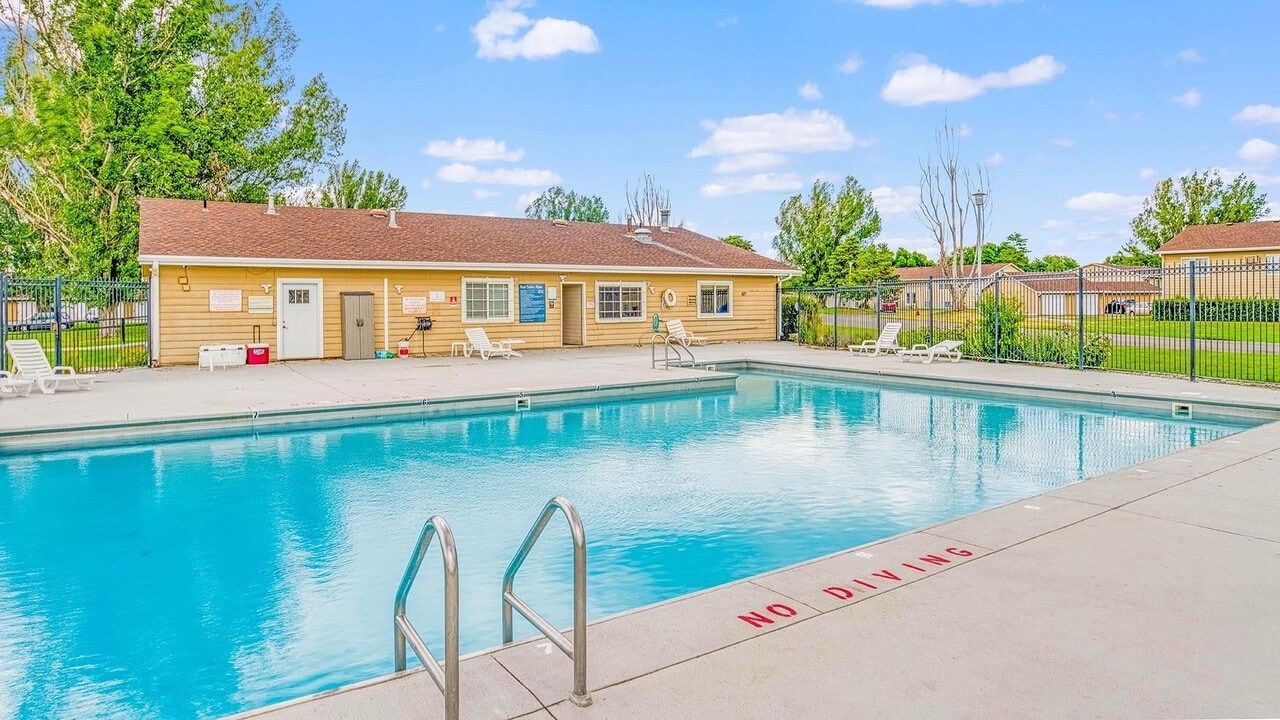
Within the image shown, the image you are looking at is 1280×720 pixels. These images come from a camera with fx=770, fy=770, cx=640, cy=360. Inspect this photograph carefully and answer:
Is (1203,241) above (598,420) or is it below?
above

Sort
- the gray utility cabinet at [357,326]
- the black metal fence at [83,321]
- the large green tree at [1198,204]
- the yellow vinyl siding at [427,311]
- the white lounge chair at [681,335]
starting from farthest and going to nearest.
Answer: the large green tree at [1198,204] < the white lounge chair at [681,335] < the gray utility cabinet at [357,326] < the yellow vinyl siding at [427,311] < the black metal fence at [83,321]

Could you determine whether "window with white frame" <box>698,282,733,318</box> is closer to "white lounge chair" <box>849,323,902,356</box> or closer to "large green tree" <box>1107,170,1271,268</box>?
"white lounge chair" <box>849,323,902,356</box>

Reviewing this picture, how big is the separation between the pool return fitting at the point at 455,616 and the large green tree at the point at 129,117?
85.9 ft

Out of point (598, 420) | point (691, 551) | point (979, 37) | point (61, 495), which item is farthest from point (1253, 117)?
point (61, 495)

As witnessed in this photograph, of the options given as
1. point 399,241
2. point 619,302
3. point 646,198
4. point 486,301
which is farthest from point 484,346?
point 646,198

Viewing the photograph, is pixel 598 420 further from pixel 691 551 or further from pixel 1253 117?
pixel 1253 117

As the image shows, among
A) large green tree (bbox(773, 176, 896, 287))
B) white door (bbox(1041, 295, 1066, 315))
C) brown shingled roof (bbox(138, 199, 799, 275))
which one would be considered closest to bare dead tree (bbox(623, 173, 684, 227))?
large green tree (bbox(773, 176, 896, 287))

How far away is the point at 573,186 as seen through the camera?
174 feet

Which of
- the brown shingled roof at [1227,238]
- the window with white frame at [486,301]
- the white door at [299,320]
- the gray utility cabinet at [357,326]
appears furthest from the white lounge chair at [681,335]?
the brown shingled roof at [1227,238]

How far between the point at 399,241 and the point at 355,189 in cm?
2117

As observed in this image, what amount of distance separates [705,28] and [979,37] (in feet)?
28.4

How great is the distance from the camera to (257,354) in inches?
640

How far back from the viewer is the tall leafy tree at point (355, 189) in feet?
123

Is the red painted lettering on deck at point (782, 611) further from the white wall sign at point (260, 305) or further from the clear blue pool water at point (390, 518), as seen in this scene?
the white wall sign at point (260, 305)
